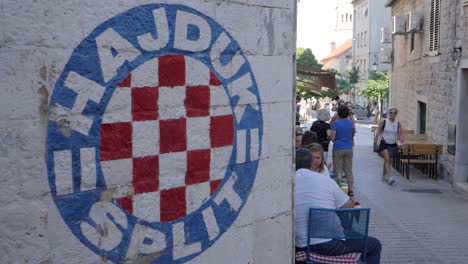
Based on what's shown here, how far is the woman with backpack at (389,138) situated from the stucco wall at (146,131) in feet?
27.7

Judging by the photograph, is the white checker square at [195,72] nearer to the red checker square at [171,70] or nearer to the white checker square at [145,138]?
the red checker square at [171,70]

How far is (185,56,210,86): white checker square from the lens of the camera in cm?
327

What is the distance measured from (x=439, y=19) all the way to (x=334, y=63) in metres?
64.4

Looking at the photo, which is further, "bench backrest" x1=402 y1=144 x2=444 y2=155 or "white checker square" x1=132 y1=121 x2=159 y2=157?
"bench backrest" x1=402 y1=144 x2=444 y2=155

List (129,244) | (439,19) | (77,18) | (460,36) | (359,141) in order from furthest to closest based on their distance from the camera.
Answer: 1. (359,141)
2. (439,19)
3. (460,36)
4. (129,244)
5. (77,18)

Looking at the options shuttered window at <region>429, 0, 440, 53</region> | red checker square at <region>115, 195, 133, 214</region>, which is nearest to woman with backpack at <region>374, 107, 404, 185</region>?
shuttered window at <region>429, 0, 440, 53</region>

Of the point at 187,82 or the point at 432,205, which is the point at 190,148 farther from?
the point at 432,205

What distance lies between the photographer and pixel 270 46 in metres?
3.77

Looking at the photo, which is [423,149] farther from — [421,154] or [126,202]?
[126,202]

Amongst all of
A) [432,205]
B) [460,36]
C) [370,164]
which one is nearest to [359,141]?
[370,164]

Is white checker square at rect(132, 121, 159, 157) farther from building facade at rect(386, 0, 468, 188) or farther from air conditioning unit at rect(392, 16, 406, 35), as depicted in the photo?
air conditioning unit at rect(392, 16, 406, 35)

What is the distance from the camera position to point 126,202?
3.03 metres

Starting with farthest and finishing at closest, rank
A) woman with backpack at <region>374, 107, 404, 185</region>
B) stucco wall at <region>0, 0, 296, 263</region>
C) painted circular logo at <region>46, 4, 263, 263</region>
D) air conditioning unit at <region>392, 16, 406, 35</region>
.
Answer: air conditioning unit at <region>392, 16, 406, 35</region> < woman with backpack at <region>374, 107, 404, 185</region> < painted circular logo at <region>46, 4, 263, 263</region> < stucco wall at <region>0, 0, 296, 263</region>

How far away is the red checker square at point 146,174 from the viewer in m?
3.06
